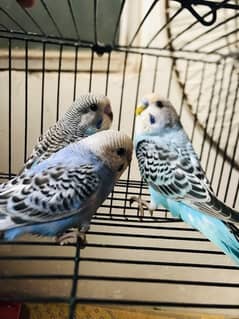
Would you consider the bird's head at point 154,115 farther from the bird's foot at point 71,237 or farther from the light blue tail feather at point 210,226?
the bird's foot at point 71,237

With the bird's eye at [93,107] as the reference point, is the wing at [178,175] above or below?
below

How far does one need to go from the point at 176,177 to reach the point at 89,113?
0.18 metres

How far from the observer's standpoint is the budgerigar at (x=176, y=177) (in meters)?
0.67

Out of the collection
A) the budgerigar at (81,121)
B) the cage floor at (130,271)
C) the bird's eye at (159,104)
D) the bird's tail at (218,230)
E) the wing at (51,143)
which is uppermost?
the bird's eye at (159,104)

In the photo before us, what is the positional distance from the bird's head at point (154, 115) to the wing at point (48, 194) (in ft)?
0.58

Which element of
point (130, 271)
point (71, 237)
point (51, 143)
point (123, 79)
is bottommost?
point (130, 271)

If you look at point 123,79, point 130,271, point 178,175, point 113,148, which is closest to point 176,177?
point 178,175

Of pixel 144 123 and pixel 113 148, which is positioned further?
pixel 144 123

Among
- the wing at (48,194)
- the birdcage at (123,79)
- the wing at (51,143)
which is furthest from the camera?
the birdcage at (123,79)

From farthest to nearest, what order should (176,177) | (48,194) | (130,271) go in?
(130,271) < (176,177) < (48,194)

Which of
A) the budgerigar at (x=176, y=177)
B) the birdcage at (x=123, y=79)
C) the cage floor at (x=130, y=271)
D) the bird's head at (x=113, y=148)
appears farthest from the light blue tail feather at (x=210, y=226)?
the cage floor at (x=130, y=271)

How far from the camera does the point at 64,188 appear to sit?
0.63m

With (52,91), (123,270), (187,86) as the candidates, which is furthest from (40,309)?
(187,86)

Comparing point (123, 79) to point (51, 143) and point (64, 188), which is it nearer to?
point (51, 143)
